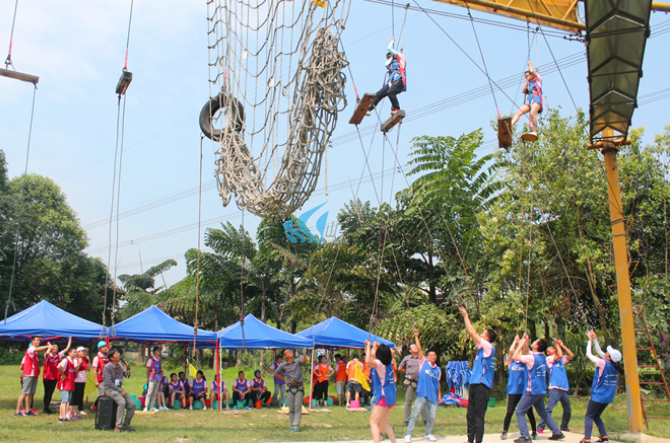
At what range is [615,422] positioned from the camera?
10.3m

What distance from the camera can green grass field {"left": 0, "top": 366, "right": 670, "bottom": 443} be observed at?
746cm

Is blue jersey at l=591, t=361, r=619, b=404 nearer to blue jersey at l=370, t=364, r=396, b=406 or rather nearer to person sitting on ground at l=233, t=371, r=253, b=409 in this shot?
blue jersey at l=370, t=364, r=396, b=406

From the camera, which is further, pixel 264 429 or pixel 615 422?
pixel 615 422

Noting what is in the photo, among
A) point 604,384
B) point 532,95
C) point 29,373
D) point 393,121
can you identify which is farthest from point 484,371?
point 29,373

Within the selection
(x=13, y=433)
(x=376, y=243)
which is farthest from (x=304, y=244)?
(x=13, y=433)

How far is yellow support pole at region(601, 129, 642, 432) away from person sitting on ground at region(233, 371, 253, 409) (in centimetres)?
779

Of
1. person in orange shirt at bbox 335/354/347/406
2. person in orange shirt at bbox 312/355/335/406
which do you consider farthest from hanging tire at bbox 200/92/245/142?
person in orange shirt at bbox 335/354/347/406

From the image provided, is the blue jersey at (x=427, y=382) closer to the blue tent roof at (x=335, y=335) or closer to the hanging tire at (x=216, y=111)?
the hanging tire at (x=216, y=111)

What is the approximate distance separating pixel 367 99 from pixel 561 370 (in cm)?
523

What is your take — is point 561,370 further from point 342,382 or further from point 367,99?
point 342,382

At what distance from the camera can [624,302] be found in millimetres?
8695

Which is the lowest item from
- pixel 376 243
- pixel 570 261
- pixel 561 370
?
pixel 561 370

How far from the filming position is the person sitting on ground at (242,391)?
12.2 meters

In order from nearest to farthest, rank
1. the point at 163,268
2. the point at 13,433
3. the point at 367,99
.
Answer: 1. the point at 367,99
2. the point at 13,433
3. the point at 163,268
